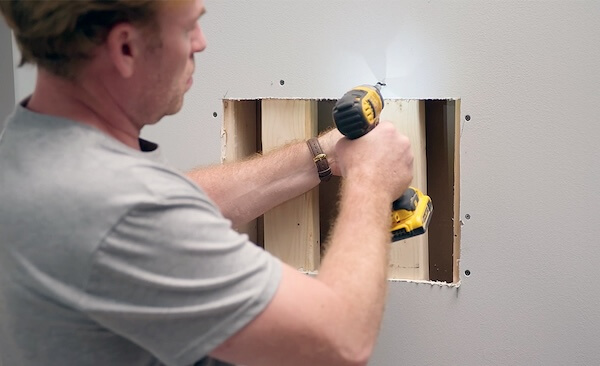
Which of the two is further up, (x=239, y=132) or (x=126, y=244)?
(x=239, y=132)

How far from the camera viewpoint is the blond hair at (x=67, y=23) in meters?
0.62

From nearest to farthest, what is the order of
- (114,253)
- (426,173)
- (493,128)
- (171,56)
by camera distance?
(114,253) < (171,56) < (493,128) < (426,173)

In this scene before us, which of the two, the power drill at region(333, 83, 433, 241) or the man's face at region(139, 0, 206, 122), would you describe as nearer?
the man's face at region(139, 0, 206, 122)

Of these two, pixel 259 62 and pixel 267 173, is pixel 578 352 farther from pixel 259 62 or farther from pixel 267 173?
pixel 259 62

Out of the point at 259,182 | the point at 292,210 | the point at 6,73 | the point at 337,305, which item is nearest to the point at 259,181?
the point at 259,182

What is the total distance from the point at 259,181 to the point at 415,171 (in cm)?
32

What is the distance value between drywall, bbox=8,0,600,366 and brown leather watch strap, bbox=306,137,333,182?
0.12m

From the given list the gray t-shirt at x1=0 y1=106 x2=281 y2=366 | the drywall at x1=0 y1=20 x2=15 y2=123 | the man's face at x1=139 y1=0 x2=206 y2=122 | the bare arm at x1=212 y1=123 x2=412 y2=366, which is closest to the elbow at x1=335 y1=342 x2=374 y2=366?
the bare arm at x1=212 y1=123 x2=412 y2=366

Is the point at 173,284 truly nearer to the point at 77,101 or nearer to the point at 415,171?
the point at 77,101

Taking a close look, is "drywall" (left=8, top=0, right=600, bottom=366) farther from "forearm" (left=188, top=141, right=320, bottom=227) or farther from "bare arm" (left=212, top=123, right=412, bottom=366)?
"bare arm" (left=212, top=123, right=412, bottom=366)

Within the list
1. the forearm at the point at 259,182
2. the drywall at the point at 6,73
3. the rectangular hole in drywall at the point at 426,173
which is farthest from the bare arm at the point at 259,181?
the drywall at the point at 6,73

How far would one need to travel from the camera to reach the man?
2.00 feet

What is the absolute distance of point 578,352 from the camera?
109 cm

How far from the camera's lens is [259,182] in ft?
3.78
